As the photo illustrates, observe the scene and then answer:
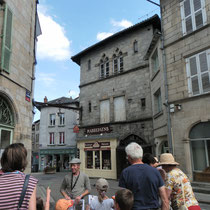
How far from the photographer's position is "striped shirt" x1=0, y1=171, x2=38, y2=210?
1825 millimetres

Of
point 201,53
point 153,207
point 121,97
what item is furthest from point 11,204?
point 121,97

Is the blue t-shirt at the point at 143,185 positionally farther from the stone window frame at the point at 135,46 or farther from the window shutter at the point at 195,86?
the stone window frame at the point at 135,46

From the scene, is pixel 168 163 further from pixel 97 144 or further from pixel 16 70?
pixel 97 144

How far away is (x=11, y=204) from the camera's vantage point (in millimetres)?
1824

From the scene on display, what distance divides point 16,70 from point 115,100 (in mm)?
10443

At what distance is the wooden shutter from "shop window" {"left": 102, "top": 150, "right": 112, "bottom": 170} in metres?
11.5

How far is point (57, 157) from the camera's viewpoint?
27250 mm

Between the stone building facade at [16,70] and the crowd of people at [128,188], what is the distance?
13.9 feet

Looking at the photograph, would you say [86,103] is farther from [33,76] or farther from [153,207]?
[153,207]

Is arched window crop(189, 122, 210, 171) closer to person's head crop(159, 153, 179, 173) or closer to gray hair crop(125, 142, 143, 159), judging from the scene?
person's head crop(159, 153, 179, 173)

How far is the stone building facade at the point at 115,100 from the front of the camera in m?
15.3

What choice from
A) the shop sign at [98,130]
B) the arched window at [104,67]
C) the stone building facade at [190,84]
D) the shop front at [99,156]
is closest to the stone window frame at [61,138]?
the shop front at [99,156]

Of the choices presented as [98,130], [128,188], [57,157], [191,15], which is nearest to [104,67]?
[98,130]

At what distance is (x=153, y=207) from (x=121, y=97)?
14452 millimetres
